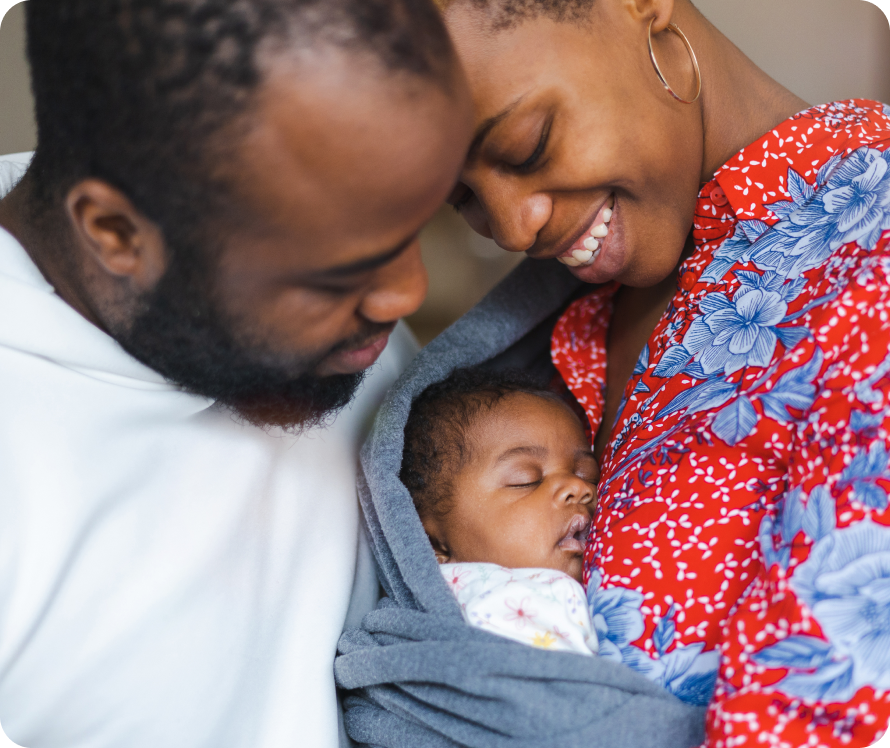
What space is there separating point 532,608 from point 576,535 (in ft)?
0.82

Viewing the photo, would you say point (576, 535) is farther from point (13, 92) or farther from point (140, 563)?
point (13, 92)

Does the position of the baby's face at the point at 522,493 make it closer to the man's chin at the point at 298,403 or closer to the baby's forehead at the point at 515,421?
the baby's forehead at the point at 515,421

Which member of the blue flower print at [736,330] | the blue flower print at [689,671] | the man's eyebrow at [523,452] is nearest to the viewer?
the blue flower print at [689,671]

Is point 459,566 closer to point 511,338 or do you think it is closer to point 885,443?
point 511,338

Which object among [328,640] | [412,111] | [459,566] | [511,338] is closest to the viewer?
[412,111]

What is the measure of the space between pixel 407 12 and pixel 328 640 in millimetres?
808

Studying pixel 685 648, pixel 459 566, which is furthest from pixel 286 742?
pixel 685 648

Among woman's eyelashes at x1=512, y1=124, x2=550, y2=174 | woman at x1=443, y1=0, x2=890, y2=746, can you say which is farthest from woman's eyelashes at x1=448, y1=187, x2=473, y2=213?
woman's eyelashes at x1=512, y1=124, x2=550, y2=174

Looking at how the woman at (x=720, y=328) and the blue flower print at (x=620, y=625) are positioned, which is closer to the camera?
the woman at (x=720, y=328)

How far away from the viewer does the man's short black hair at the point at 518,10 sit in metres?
0.98

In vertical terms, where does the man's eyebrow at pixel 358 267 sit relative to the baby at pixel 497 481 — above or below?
above

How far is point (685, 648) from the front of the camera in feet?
3.03

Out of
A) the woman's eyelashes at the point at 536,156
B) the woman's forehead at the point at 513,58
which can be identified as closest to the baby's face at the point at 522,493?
the woman's eyelashes at the point at 536,156

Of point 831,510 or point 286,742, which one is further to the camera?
point 286,742
